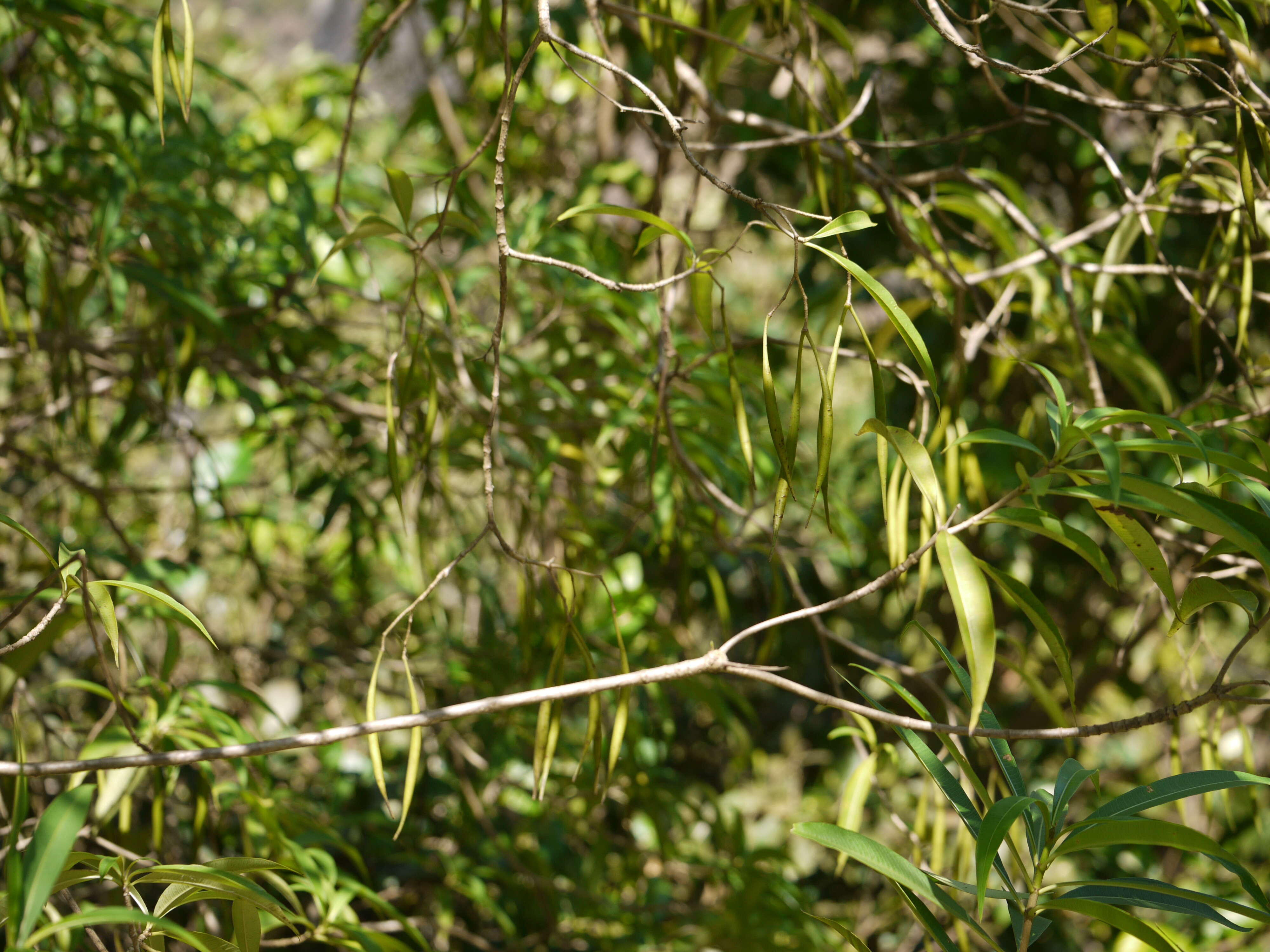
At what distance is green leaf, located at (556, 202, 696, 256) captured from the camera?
541 millimetres

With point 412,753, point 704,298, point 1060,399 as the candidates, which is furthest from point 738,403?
point 412,753

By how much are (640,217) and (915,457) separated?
0.22 m

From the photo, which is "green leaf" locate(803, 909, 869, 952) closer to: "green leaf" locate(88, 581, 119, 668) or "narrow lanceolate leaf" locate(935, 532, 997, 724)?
"narrow lanceolate leaf" locate(935, 532, 997, 724)

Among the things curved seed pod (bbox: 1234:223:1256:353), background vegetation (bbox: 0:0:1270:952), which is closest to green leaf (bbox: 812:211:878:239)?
background vegetation (bbox: 0:0:1270:952)

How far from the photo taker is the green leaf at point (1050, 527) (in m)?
0.49

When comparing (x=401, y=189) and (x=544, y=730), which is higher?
(x=401, y=189)

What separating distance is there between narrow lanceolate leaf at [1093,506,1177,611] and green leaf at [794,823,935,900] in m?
0.20

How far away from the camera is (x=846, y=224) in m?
0.47

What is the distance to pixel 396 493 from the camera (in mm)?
663

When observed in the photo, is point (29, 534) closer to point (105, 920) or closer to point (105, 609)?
point (105, 609)

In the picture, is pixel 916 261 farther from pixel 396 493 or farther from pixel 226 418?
pixel 226 418

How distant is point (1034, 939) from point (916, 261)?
720 millimetres

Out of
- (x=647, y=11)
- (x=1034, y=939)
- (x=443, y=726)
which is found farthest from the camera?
(x=443, y=726)

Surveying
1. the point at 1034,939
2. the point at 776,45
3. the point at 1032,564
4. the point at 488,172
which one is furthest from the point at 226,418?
the point at 1034,939
